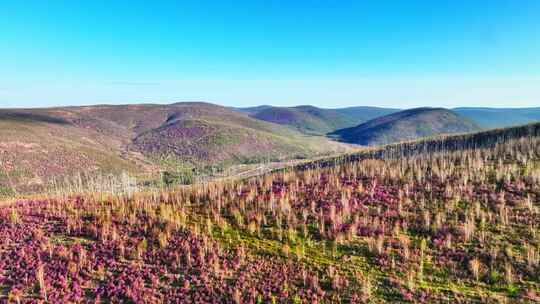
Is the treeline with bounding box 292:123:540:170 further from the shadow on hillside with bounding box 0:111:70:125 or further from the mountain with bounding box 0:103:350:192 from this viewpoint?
the shadow on hillside with bounding box 0:111:70:125

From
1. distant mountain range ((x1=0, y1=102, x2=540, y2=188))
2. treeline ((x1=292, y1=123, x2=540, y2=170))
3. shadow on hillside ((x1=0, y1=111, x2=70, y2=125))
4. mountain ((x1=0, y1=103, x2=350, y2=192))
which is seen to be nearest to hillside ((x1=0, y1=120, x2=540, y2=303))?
treeline ((x1=292, y1=123, x2=540, y2=170))

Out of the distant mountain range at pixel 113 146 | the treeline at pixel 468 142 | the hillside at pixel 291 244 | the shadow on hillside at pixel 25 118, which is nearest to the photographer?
the hillside at pixel 291 244

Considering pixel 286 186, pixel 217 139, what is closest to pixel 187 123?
pixel 217 139

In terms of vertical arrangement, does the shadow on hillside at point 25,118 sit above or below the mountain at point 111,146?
above

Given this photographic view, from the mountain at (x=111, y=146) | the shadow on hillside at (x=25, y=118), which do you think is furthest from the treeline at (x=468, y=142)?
the shadow on hillside at (x=25, y=118)

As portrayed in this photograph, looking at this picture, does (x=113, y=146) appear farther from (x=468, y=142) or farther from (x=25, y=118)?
(x=468, y=142)

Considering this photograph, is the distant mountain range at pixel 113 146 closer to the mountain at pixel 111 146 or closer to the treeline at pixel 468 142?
the mountain at pixel 111 146

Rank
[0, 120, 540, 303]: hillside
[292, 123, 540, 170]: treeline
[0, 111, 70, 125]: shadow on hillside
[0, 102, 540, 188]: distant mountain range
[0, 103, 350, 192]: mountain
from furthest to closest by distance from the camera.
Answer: [0, 111, 70, 125]: shadow on hillside
[0, 102, 540, 188]: distant mountain range
[0, 103, 350, 192]: mountain
[292, 123, 540, 170]: treeline
[0, 120, 540, 303]: hillside

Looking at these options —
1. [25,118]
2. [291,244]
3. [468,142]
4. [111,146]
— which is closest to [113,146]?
[111,146]

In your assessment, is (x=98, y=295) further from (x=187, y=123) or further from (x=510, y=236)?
(x=187, y=123)
